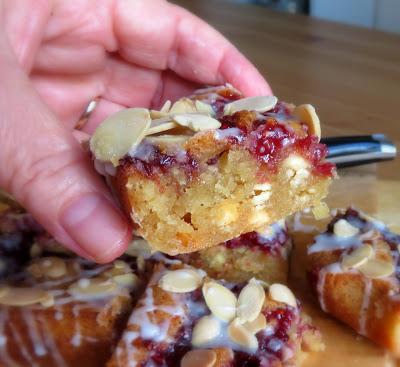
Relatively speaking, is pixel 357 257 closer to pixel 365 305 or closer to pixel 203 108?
pixel 365 305

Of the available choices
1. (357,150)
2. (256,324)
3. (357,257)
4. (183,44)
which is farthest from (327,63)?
(256,324)

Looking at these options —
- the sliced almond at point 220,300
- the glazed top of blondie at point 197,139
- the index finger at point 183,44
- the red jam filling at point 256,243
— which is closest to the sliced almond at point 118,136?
the glazed top of blondie at point 197,139

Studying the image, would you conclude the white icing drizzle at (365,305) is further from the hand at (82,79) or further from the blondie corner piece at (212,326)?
the hand at (82,79)

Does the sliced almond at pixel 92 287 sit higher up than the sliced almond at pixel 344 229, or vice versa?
the sliced almond at pixel 344 229

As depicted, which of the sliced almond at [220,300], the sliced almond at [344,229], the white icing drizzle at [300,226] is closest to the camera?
the sliced almond at [220,300]

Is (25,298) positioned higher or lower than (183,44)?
lower

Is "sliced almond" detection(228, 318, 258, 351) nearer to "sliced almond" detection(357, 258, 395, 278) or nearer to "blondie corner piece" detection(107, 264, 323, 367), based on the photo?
"blondie corner piece" detection(107, 264, 323, 367)
